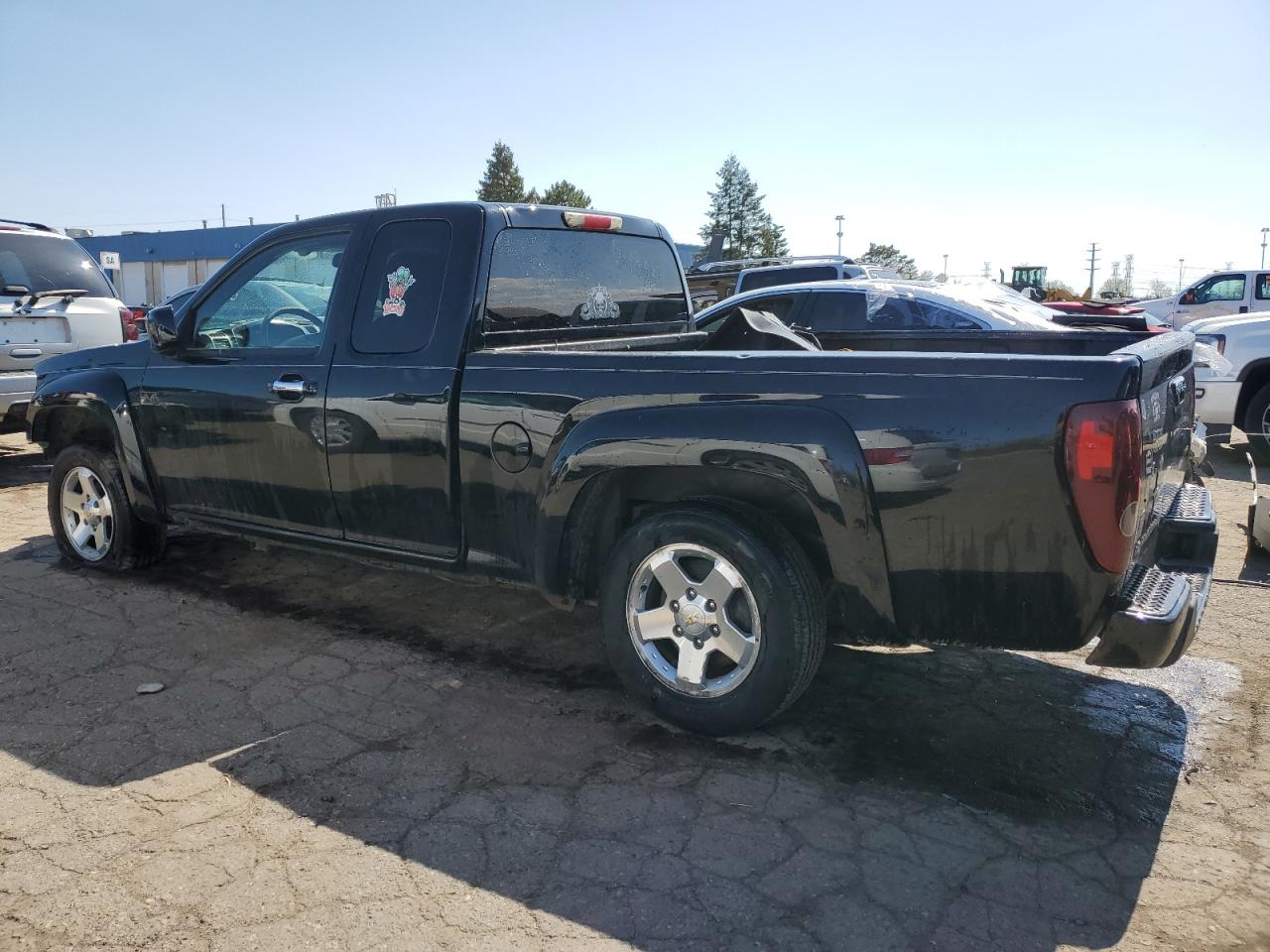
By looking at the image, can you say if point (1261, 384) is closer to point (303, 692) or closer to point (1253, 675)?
point (1253, 675)

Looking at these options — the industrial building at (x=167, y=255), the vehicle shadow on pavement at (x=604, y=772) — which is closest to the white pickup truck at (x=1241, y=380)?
the vehicle shadow on pavement at (x=604, y=772)

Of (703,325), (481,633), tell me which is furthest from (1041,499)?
(703,325)

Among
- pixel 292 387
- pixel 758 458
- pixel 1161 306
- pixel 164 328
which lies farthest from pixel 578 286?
pixel 1161 306

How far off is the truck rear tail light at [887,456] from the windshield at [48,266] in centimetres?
808

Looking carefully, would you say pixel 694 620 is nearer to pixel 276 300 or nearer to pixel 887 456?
pixel 887 456

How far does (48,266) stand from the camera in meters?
8.41

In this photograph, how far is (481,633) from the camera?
4480 mm

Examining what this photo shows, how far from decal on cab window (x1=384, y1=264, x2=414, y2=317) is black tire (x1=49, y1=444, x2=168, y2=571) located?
2.21 meters

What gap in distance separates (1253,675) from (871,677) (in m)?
1.57

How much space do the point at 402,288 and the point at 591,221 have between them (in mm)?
935

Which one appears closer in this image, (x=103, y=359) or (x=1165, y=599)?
(x=1165, y=599)

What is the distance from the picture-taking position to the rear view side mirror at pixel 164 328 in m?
4.69

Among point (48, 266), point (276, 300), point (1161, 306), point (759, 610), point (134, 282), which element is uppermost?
point (134, 282)

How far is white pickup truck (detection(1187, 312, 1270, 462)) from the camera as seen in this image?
29.3 feet
